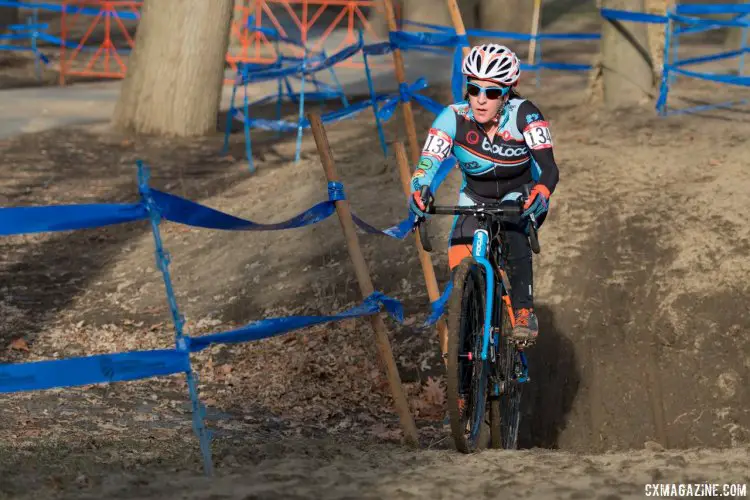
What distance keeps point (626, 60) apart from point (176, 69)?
17.9 feet

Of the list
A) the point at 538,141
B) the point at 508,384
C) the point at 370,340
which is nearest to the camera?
the point at 538,141

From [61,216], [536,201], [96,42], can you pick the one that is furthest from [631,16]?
[96,42]

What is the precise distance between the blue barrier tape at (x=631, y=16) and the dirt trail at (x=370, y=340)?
131 centimetres

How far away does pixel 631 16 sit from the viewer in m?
14.8

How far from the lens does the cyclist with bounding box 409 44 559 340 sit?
646 centimetres

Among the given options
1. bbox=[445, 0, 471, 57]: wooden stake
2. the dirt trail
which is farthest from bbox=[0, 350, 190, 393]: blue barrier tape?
bbox=[445, 0, 471, 57]: wooden stake

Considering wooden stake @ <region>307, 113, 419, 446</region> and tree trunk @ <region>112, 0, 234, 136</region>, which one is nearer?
wooden stake @ <region>307, 113, 419, 446</region>

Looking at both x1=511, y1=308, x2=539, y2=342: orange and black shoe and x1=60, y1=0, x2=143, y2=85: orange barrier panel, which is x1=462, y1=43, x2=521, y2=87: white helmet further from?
x1=60, y1=0, x2=143, y2=85: orange barrier panel

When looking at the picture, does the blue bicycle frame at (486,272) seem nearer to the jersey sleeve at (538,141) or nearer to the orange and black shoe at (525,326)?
the orange and black shoe at (525,326)

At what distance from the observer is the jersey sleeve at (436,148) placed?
6.54 metres

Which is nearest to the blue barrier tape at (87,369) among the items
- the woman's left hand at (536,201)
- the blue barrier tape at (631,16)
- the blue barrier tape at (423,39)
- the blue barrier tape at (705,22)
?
the woman's left hand at (536,201)

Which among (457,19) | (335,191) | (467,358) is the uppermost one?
(457,19)

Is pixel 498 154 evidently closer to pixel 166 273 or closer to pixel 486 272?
pixel 486 272

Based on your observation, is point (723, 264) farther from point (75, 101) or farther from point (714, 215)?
point (75, 101)
